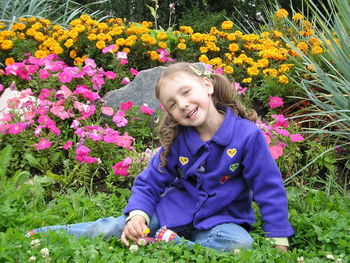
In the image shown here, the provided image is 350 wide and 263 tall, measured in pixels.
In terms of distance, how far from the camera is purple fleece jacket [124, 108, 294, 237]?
101 inches

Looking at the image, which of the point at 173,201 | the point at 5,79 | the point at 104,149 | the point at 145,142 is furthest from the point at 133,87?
the point at 173,201

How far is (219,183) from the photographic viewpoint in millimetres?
2652

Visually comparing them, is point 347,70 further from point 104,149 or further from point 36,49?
point 36,49

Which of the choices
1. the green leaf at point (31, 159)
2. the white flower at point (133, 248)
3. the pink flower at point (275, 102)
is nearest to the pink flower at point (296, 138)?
the pink flower at point (275, 102)

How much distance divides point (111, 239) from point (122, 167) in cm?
80

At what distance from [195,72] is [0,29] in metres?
3.63

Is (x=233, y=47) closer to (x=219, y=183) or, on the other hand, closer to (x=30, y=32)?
(x=30, y=32)

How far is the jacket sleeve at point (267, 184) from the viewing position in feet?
8.40

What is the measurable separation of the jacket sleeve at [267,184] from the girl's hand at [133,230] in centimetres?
61

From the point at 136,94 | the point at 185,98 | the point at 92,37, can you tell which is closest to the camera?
the point at 185,98

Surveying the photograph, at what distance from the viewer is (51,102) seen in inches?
154

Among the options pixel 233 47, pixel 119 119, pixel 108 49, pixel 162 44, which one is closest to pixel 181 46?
pixel 162 44

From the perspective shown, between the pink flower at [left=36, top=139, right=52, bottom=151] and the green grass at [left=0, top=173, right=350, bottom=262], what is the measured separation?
244 mm

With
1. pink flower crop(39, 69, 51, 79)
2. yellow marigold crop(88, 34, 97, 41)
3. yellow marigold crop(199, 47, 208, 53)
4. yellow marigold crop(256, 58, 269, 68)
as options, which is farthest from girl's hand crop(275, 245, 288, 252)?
yellow marigold crop(88, 34, 97, 41)
